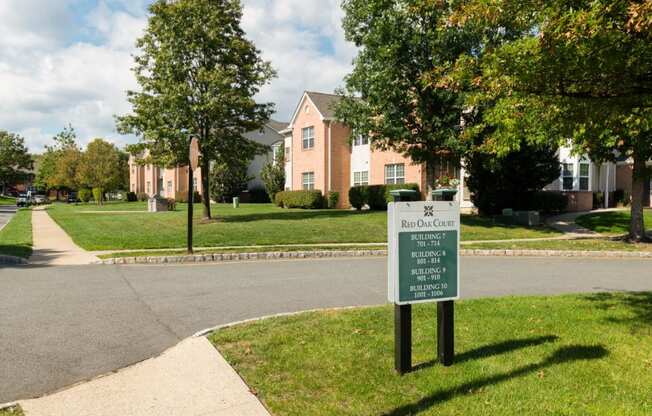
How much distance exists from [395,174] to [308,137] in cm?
931

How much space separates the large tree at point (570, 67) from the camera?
5090 millimetres

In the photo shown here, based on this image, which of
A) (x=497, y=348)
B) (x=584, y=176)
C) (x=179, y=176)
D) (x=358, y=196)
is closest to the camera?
(x=497, y=348)

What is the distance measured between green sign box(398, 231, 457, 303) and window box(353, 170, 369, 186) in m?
31.8

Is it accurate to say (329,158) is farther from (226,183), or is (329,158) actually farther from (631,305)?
(631,305)

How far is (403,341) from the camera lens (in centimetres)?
502

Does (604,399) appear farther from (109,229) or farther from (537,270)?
(109,229)

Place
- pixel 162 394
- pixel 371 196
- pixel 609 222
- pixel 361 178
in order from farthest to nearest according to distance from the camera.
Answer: pixel 361 178
pixel 371 196
pixel 609 222
pixel 162 394

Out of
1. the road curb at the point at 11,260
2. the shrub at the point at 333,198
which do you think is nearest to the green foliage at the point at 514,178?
the shrub at the point at 333,198

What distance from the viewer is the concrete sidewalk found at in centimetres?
431

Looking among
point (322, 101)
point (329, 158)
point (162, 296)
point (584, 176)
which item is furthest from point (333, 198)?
point (162, 296)

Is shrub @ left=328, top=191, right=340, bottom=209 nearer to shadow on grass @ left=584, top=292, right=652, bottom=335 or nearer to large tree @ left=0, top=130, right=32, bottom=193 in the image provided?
shadow on grass @ left=584, top=292, right=652, bottom=335

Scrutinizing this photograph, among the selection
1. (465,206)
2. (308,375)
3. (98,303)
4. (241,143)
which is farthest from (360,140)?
(308,375)

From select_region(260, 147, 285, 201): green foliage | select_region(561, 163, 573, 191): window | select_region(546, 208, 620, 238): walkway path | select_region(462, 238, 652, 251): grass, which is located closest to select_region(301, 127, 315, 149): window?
select_region(260, 147, 285, 201): green foliage

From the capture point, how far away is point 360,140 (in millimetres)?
37625
